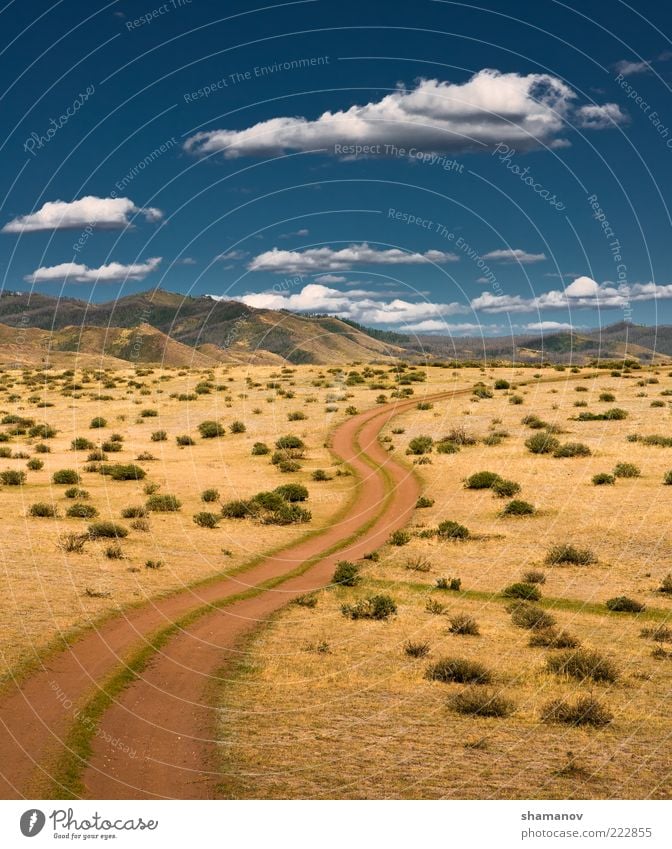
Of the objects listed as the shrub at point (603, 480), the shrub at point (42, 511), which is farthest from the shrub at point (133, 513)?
the shrub at point (603, 480)

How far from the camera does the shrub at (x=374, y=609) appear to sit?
83.5 ft

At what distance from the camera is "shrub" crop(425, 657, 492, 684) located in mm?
19562

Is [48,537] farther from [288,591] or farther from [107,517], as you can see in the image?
[288,591]

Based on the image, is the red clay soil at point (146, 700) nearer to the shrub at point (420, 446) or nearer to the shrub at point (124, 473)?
the shrub at point (124, 473)

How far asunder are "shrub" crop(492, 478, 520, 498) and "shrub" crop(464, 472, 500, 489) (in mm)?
1715

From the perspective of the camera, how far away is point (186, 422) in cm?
7688

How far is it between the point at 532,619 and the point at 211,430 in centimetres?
4853

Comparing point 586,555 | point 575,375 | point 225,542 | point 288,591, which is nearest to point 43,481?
point 225,542

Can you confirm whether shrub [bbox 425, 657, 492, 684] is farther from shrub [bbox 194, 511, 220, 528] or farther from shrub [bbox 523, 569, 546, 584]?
shrub [bbox 194, 511, 220, 528]

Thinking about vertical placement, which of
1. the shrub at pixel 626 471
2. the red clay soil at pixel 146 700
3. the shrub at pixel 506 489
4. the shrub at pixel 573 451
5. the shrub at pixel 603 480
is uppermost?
the shrub at pixel 573 451

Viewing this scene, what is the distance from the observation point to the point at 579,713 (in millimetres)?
17297

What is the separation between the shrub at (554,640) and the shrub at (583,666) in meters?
1.45

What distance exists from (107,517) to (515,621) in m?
23.5
